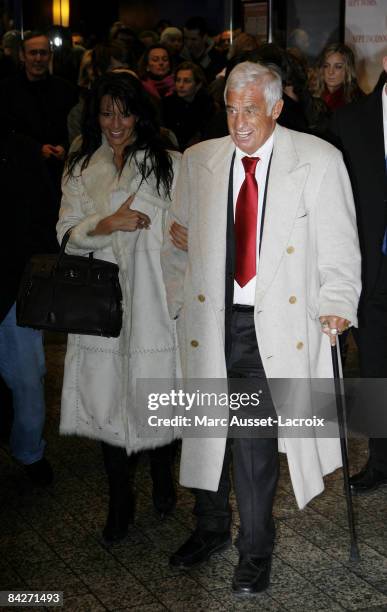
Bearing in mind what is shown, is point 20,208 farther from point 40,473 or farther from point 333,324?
point 333,324

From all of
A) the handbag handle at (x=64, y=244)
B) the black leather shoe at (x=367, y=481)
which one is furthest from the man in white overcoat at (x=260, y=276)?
the black leather shoe at (x=367, y=481)

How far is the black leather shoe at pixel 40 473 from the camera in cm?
596

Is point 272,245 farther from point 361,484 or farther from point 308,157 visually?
point 361,484

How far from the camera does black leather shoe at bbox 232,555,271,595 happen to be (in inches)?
182

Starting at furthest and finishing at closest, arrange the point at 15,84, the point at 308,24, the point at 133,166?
the point at 308,24 → the point at 15,84 → the point at 133,166

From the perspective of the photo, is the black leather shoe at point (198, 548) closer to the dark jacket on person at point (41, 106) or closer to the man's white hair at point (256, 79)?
the man's white hair at point (256, 79)

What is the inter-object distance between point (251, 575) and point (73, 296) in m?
1.45

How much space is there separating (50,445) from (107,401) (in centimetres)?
155

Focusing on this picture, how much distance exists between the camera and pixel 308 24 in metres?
10.8

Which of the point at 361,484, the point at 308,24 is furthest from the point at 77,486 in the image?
the point at 308,24

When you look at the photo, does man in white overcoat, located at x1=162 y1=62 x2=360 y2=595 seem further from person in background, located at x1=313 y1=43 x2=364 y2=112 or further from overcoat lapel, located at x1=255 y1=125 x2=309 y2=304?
person in background, located at x1=313 y1=43 x2=364 y2=112

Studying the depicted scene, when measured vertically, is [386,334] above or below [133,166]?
below

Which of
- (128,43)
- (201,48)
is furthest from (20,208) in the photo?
(201,48)

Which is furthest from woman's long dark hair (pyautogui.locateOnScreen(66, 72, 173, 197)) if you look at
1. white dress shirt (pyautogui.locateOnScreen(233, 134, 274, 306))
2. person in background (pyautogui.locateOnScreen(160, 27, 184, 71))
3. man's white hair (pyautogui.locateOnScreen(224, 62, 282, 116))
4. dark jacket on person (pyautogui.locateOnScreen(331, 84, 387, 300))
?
person in background (pyautogui.locateOnScreen(160, 27, 184, 71))
